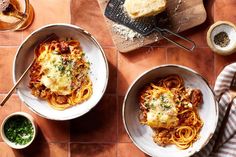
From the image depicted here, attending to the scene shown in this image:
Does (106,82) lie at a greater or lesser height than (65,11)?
lesser

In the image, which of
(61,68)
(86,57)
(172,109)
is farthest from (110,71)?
(172,109)

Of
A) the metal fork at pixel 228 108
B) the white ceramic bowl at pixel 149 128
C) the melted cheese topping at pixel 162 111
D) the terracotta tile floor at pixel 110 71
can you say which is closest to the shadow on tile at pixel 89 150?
the terracotta tile floor at pixel 110 71

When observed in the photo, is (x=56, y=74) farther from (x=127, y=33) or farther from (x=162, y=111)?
(x=162, y=111)

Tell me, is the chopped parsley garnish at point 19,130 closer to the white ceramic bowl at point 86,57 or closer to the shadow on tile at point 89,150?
the white ceramic bowl at point 86,57

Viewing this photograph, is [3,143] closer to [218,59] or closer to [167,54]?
[167,54]

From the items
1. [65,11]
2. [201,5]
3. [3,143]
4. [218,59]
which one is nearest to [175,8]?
[201,5]

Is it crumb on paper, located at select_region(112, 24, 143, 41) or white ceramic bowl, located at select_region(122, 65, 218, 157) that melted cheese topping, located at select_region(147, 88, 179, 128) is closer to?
white ceramic bowl, located at select_region(122, 65, 218, 157)
